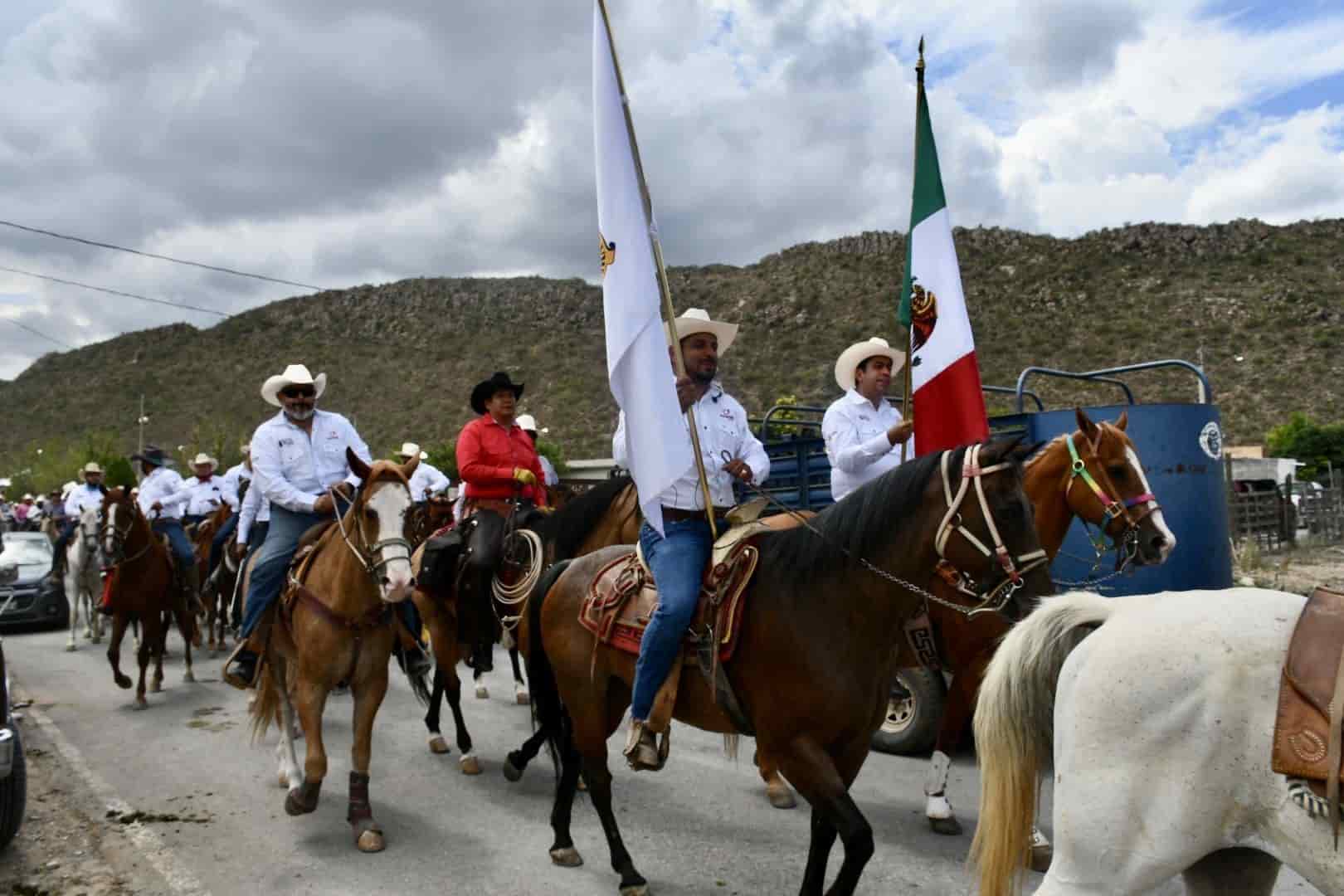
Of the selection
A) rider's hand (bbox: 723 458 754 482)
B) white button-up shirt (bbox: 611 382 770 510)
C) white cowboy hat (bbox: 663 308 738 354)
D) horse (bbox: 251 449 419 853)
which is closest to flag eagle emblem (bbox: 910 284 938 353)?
white cowboy hat (bbox: 663 308 738 354)

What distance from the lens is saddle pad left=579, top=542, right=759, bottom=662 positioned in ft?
14.5

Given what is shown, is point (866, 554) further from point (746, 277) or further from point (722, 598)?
point (746, 277)

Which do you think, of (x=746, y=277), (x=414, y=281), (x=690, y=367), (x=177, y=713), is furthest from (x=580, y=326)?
(x=690, y=367)

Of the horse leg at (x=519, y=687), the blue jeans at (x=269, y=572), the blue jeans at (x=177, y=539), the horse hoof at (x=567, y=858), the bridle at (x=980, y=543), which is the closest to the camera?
the bridle at (x=980, y=543)

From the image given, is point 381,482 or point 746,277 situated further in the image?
point 746,277

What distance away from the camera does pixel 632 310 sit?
4.74 m

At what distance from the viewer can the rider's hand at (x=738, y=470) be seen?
16.0ft

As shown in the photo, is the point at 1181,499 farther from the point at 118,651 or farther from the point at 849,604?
the point at 118,651

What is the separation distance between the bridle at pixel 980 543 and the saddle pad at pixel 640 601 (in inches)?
36.0

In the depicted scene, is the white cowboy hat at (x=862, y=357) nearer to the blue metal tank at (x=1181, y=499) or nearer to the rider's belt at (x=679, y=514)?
the blue metal tank at (x=1181, y=499)

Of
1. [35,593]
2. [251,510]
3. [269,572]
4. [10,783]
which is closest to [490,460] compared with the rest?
[269,572]

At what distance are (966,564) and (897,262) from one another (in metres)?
56.1

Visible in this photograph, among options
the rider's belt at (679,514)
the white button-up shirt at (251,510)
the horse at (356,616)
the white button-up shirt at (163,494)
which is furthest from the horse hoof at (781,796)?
the white button-up shirt at (163,494)

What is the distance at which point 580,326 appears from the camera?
203 ft
